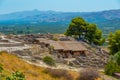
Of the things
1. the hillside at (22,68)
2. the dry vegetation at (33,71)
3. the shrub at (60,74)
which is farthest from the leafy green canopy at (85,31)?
the shrub at (60,74)

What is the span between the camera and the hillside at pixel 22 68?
27.7 meters

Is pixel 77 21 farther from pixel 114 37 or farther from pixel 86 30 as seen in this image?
pixel 114 37

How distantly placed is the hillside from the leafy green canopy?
97.0ft

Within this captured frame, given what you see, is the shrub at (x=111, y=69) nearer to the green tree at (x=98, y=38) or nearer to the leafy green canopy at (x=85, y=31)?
the leafy green canopy at (x=85, y=31)

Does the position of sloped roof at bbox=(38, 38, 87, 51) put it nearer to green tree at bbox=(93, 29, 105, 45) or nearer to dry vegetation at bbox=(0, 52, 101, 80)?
green tree at bbox=(93, 29, 105, 45)

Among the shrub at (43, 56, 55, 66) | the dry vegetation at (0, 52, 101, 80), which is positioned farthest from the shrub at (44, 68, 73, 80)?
the shrub at (43, 56, 55, 66)

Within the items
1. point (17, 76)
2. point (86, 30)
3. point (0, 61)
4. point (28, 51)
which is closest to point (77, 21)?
point (86, 30)

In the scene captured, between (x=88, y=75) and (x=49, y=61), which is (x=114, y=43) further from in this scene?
(x=88, y=75)

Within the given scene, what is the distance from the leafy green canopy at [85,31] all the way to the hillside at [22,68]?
2957 centimetres

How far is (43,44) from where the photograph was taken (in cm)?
4806

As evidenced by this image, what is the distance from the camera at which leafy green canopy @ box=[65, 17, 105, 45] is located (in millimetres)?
59750

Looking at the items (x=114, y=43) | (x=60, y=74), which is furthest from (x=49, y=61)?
(x=114, y=43)

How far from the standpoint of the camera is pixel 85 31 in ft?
198

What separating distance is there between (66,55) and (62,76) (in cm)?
1866
